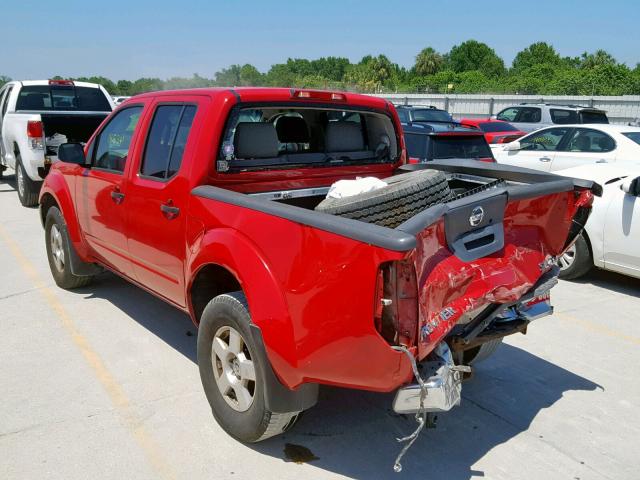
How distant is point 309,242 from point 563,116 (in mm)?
16125

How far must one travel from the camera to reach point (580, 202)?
3.72 meters

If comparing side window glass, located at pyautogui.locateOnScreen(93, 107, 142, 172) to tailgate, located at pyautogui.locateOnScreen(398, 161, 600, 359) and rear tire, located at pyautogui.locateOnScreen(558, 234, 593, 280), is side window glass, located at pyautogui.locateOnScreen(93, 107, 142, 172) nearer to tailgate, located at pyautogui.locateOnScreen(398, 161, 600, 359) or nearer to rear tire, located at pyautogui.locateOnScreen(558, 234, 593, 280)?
tailgate, located at pyautogui.locateOnScreen(398, 161, 600, 359)

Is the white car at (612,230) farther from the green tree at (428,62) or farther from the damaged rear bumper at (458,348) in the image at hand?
the green tree at (428,62)

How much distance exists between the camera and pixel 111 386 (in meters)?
4.09

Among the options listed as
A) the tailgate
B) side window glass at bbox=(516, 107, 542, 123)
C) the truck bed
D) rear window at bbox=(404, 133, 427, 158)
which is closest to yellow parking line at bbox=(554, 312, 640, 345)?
the tailgate

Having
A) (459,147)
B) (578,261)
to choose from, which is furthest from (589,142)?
(578,261)

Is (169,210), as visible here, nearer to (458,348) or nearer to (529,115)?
(458,348)

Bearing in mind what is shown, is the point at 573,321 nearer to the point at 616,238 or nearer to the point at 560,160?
the point at 616,238

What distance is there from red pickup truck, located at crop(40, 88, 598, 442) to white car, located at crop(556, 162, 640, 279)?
243 centimetres

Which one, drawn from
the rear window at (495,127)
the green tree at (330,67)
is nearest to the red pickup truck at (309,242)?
the rear window at (495,127)

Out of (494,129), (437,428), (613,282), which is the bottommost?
(613,282)

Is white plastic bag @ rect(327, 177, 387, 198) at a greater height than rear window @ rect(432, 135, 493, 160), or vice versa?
white plastic bag @ rect(327, 177, 387, 198)

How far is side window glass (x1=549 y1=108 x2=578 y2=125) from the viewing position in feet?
53.8

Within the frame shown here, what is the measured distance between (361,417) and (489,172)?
2037 millimetres
